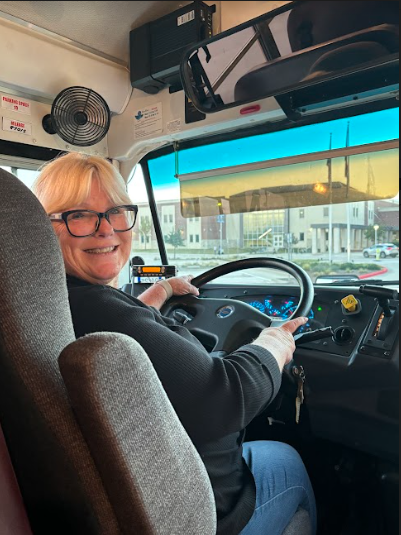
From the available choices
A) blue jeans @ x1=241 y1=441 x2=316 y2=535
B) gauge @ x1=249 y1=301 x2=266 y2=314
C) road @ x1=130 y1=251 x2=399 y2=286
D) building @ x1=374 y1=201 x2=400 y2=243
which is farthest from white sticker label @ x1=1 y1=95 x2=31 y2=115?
blue jeans @ x1=241 y1=441 x2=316 y2=535

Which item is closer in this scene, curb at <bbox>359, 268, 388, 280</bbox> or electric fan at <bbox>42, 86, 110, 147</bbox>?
curb at <bbox>359, 268, 388, 280</bbox>

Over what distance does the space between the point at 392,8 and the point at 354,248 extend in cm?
107

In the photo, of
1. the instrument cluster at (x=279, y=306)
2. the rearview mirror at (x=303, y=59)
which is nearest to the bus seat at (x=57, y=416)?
the instrument cluster at (x=279, y=306)

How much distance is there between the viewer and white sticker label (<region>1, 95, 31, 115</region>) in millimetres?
2441

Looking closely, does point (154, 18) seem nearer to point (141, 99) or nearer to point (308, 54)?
point (141, 99)

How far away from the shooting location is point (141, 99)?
279 cm

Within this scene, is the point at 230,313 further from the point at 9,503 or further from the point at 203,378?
the point at 9,503

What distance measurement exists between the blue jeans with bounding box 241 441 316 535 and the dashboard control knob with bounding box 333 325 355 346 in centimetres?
44

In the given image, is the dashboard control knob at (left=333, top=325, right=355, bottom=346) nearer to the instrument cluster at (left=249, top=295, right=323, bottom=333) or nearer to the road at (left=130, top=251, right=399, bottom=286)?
the instrument cluster at (left=249, top=295, right=323, bottom=333)

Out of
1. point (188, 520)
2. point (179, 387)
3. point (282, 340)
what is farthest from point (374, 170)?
point (188, 520)

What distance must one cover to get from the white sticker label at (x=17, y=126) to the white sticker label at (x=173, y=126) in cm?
78

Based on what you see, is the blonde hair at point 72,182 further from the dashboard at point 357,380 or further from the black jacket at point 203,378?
the dashboard at point 357,380

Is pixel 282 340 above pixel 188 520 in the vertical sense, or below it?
above

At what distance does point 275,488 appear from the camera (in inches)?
48.3
